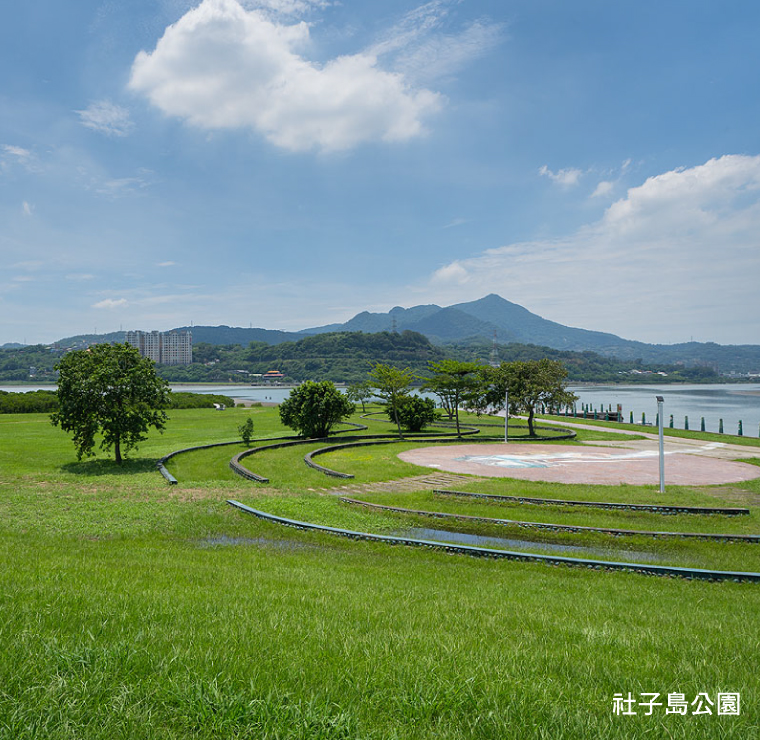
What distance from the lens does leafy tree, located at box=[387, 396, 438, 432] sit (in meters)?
37.6

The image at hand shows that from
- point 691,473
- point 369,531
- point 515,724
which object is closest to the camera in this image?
point 515,724

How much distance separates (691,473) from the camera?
63.9 feet

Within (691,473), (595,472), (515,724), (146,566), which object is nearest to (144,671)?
(515,724)

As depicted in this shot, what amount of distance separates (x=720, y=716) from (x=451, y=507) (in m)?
11.2

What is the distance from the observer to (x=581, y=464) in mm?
22094

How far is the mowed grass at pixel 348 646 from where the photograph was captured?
283 centimetres

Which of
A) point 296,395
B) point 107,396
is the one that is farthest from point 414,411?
point 107,396

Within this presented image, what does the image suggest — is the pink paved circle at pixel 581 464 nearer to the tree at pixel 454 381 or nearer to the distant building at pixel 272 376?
the tree at pixel 454 381

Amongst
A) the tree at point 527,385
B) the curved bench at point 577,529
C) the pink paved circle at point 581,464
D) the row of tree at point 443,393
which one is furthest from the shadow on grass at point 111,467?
the tree at point 527,385

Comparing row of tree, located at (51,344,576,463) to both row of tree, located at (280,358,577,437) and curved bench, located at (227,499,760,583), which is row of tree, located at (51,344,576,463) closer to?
row of tree, located at (280,358,577,437)

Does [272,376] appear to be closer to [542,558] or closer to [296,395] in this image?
[296,395]

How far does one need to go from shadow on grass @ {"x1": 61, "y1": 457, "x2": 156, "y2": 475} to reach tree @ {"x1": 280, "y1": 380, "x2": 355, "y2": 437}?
32.5ft

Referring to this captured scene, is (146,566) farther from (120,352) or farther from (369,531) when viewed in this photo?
(120,352)

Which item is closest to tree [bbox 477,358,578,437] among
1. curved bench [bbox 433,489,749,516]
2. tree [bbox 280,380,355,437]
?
tree [bbox 280,380,355,437]
